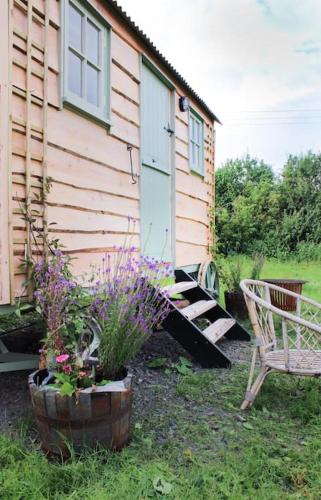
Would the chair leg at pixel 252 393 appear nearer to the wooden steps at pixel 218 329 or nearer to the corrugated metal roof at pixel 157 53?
the wooden steps at pixel 218 329

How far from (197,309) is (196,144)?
3511mm

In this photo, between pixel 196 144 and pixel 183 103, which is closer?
pixel 183 103

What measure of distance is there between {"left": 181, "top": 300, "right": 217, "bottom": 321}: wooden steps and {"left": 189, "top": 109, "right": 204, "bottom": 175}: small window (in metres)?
2.61

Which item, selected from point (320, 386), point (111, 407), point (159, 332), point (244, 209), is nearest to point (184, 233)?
point (159, 332)

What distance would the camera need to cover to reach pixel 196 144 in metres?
6.84

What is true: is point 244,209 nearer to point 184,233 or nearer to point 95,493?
point 184,233

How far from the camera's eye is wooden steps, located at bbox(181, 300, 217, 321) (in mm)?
4013

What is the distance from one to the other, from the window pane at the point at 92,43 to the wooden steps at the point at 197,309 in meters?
2.59

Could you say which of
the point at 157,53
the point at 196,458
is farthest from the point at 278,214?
the point at 196,458

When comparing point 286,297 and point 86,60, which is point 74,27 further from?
point 286,297

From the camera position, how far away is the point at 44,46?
3092 millimetres

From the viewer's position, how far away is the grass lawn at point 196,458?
1.90 metres

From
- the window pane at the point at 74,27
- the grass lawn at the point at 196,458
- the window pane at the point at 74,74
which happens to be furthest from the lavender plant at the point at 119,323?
the window pane at the point at 74,27

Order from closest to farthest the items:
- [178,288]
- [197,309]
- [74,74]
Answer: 1. [74,74]
2. [197,309]
3. [178,288]
